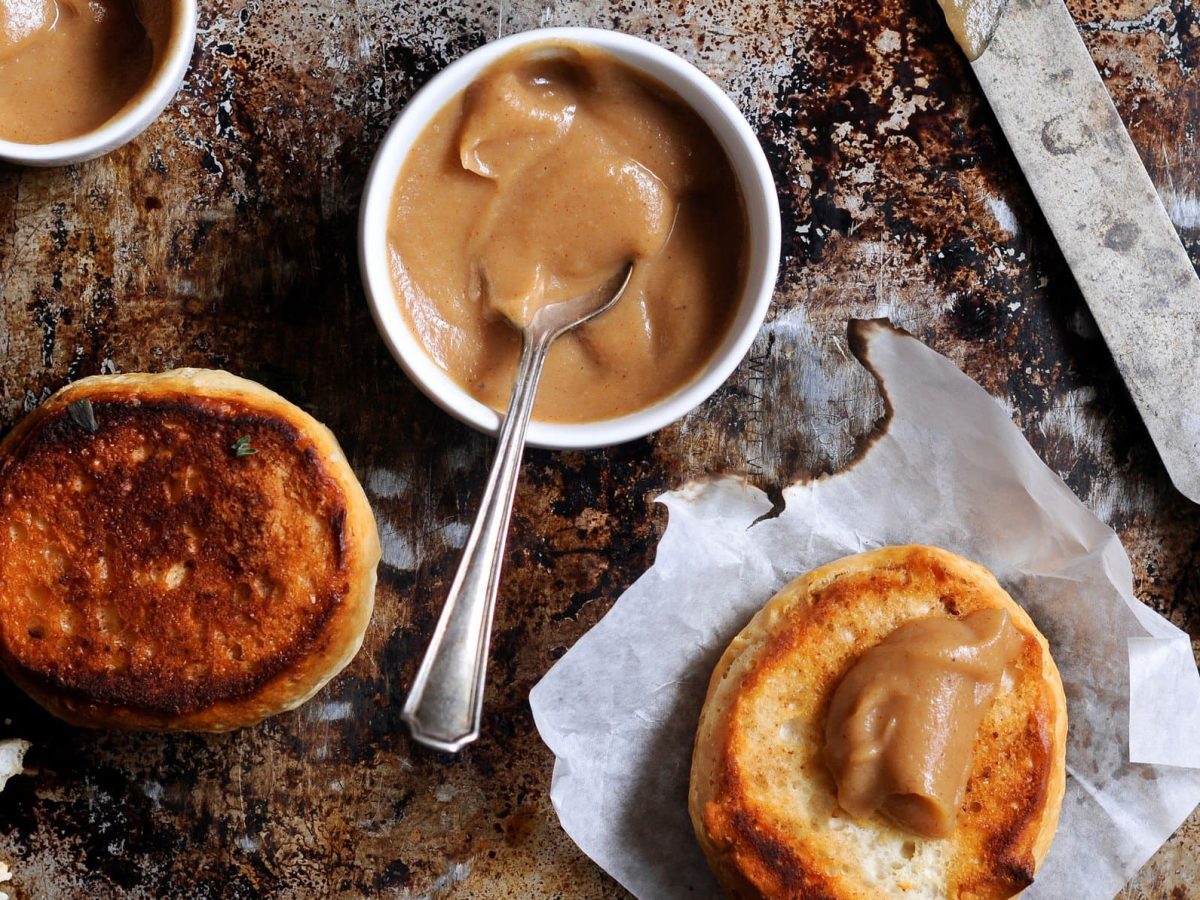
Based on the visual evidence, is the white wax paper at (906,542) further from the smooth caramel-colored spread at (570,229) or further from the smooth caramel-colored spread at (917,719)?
the smooth caramel-colored spread at (570,229)

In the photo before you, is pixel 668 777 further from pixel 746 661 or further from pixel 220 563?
pixel 220 563

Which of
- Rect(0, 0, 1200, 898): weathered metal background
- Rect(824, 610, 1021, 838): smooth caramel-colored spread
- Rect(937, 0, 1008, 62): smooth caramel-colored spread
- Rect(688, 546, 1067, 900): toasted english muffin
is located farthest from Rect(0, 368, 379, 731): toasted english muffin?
Rect(937, 0, 1008, 62): smooth caramel-colored spread

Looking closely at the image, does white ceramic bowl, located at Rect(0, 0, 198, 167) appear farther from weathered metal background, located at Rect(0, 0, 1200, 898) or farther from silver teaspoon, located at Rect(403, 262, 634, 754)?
silver teaspoon, located at Rect(403, 262, 634, 754)

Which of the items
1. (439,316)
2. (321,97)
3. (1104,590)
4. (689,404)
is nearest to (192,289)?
(321,97)

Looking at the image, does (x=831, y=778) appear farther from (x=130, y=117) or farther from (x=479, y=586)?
(x=130, y=117)

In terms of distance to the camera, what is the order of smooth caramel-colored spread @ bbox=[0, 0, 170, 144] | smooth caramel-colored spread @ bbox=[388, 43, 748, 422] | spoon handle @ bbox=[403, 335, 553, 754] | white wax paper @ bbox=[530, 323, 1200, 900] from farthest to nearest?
white wax paper @ bbox=[530, 323, 1200, 900] → smooth caramel-colored spread @ bbox=[0, 0, 170, 144] → smooth caramel-colored spread @ bbox=[388, 43, 748, 422] → spoon handle @ bbox=[403, 335, 553, 754]

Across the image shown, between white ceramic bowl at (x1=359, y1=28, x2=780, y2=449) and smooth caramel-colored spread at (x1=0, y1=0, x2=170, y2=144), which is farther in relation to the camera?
smooth caramel-colored spread at (x1=0, y1=0, x2=170, y2=144)

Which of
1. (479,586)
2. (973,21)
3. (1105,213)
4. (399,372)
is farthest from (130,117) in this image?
(1105,213)
